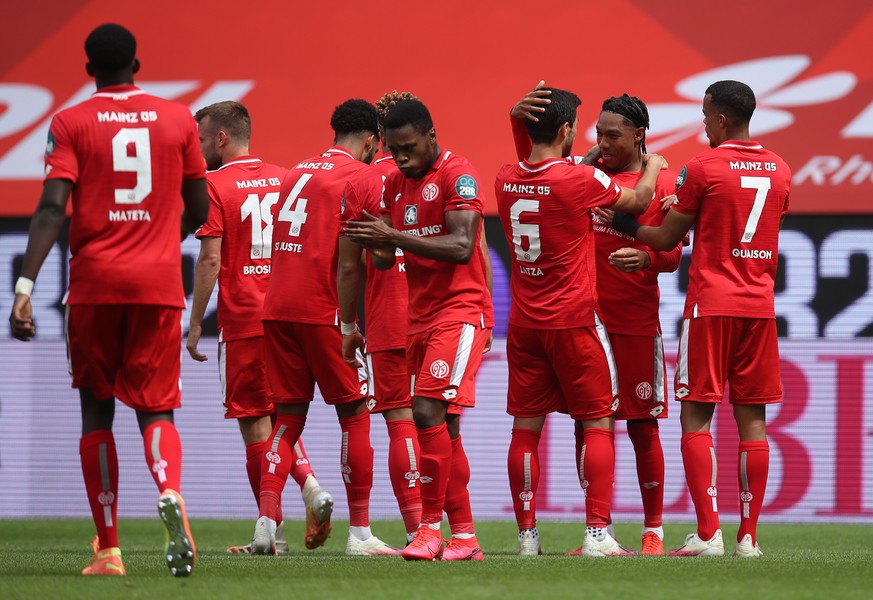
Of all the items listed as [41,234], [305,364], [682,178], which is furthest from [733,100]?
[41,234]

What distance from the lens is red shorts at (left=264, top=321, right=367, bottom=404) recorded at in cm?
714

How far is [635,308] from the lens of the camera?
6.91 m

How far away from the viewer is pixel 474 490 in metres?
10.7

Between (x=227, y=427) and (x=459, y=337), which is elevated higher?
→ (x=459, y=337)

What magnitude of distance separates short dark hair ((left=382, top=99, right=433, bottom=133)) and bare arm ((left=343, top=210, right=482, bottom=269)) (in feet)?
1.42

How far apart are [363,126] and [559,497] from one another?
4.29 m

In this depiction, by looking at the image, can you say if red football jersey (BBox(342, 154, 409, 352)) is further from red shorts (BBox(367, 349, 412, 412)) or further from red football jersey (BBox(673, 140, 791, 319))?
red football jersey (BBox(673, 140, 791, 319))

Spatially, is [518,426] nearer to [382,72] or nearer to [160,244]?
[160,244]

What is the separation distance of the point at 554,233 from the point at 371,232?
3.22 feet

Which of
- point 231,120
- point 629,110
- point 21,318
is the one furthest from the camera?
point 231,120

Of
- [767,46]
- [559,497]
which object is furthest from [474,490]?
[767,46]

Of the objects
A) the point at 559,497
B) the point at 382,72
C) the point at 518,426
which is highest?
the point at 382,72

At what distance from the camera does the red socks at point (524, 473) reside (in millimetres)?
6621

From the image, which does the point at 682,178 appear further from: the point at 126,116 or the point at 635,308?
the point at 126,116
